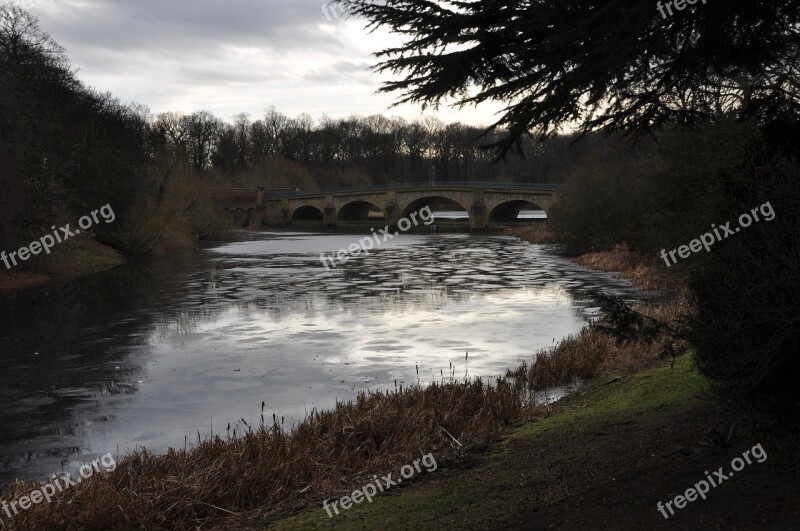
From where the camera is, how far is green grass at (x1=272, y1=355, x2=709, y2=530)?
646cm

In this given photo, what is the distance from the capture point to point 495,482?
7.13 metres

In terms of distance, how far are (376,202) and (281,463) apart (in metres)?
88.8

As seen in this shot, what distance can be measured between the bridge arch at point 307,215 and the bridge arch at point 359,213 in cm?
423

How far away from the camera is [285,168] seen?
117500mm

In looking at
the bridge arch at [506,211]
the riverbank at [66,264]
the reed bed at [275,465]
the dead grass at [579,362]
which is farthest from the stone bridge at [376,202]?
the reed bed at [275,465]

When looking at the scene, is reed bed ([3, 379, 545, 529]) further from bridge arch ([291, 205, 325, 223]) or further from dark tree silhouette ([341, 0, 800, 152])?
bridge arch ([291, 205, 325, 223])

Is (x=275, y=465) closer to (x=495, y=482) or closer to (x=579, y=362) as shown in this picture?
(x=495, y=482)

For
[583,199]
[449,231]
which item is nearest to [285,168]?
[449,231]

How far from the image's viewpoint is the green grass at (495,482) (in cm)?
646

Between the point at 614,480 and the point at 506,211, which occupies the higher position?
the point at 506,211

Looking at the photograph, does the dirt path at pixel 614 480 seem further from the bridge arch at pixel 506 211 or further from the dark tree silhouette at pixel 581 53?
the bridge arch at pixel 506 211

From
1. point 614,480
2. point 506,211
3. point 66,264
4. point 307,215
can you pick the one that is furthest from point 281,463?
point 307,215

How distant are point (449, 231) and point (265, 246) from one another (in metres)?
30.8

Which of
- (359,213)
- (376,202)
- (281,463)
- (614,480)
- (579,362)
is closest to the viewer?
(614,480)
